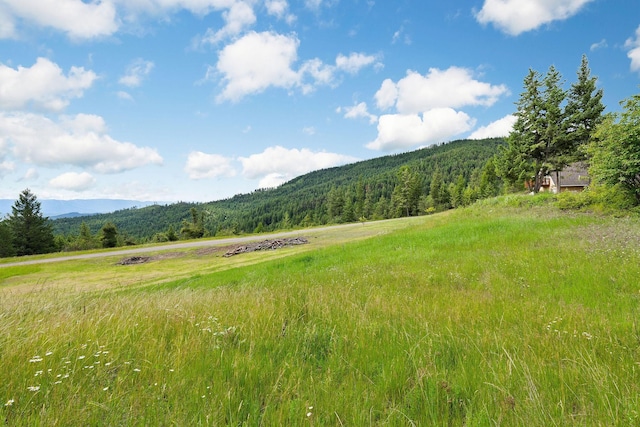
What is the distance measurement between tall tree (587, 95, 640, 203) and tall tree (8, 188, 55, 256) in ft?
249

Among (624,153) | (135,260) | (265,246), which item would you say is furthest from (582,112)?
(135,260)

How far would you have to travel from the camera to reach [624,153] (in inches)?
593

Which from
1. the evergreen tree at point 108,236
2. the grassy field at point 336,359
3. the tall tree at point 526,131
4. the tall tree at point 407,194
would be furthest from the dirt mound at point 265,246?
the tall tree at point 407,194

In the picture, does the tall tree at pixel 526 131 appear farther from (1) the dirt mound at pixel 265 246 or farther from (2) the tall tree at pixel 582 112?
(1) the dirt mound at pixel 265 246

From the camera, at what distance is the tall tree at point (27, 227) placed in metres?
51.5

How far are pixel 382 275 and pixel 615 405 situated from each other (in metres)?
5.86

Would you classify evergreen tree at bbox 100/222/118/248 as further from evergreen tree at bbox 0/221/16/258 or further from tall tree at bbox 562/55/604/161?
tall tree at bbox 562/55/604/161

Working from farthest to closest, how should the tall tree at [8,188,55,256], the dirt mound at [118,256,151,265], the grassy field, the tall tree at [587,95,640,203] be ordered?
the tall tree at [8,188,55,256]
the dirt mound at [118,256,151,265]
the tall tree at [587,95,640,203]
the grassy field

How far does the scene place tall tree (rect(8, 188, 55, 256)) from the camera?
169ft

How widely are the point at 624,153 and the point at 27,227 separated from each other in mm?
78393

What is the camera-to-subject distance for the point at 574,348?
9.21 feet

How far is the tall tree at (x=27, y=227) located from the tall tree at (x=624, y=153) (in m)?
75.9

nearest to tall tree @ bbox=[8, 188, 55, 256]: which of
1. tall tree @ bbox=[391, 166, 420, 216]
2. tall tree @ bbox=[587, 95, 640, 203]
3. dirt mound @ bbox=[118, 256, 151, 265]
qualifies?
dirt mound @ bbox=[118, 256, 151, 265]

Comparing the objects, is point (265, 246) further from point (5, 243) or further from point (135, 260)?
point (5, 243)
